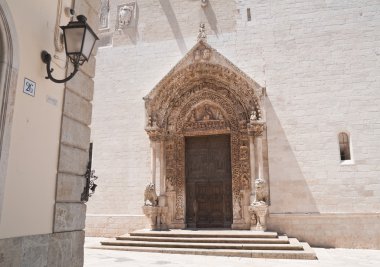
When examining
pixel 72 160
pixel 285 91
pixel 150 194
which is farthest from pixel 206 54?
pixel 72 160

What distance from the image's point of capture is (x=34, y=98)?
4.54m

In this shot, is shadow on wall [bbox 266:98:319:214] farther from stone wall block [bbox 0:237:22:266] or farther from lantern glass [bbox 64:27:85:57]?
stone wall block [bbox 0:237:22:266]

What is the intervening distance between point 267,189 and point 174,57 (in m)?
5.92

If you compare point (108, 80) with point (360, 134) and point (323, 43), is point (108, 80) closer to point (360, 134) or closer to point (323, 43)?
point (323, 43)

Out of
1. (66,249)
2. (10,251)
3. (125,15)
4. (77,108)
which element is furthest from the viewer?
(125,15)

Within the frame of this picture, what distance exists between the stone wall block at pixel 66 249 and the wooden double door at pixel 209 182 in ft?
23.5

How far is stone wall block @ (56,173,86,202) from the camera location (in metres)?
4.94

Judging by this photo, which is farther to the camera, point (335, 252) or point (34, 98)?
point (335, 252)

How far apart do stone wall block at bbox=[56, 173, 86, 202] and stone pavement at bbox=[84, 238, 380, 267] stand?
2.42 metres

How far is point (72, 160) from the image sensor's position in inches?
208

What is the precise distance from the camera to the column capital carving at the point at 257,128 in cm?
1164

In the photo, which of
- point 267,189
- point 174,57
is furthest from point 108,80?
point 267,189

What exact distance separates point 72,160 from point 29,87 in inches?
52.2

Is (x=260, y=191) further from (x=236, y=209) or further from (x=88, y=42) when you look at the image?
(x=88, y=42)
